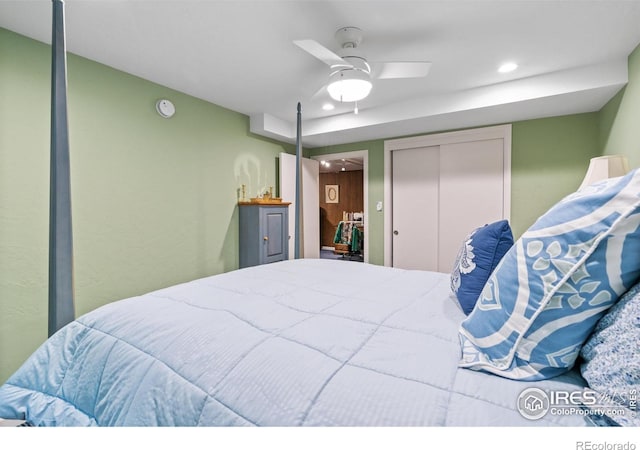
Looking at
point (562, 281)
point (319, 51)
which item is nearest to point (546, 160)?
point (319, 51)

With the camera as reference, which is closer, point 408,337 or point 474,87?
point 408,337

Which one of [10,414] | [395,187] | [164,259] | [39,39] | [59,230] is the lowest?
[10,414]

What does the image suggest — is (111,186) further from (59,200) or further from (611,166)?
(611,166)

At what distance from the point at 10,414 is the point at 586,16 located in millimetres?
3562

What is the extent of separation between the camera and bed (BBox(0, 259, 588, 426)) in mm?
639

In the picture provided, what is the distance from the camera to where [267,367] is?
766mm

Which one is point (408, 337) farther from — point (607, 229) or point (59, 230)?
point (59, 230)

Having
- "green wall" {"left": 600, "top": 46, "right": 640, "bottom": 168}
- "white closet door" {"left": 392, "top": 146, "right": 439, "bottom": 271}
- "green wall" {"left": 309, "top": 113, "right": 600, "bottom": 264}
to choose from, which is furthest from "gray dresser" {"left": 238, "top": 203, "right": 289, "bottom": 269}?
"green wall" {"left": 600, "top": 46, "right": 640, "bottom": 168}

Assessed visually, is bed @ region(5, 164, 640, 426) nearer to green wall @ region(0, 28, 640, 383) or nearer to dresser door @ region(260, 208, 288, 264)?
green wall @ region(0, 28, 640, 383)

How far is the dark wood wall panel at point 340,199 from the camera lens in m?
8.39

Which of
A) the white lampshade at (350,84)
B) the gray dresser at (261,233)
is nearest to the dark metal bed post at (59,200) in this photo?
the white lampshade at (350,84)

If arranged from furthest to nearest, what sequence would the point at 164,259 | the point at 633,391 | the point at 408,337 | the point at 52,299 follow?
the point at 164,259
the point at 52,299
the point at 408,337
the point at 633,391

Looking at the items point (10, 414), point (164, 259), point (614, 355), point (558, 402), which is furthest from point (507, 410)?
point (164, 259)

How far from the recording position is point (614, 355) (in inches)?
21.8
